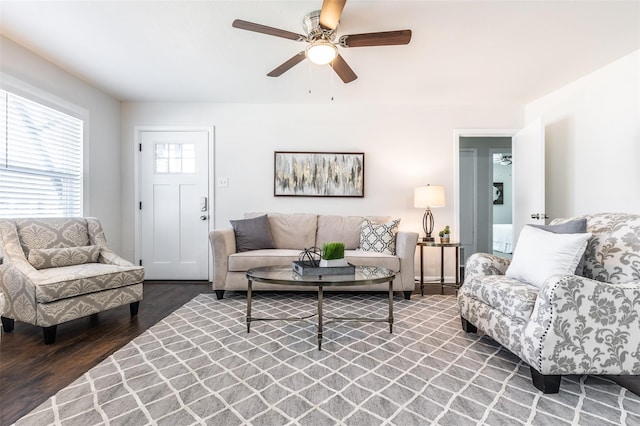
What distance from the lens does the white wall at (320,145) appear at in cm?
412

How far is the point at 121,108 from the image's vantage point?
4.14 metres

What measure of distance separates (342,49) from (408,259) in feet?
6.95

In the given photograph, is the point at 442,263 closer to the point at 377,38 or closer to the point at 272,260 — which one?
the point at 272,260

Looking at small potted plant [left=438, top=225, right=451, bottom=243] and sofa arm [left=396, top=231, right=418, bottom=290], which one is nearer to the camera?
sofa arm [left=396, top=231, right=418, bottom=290]

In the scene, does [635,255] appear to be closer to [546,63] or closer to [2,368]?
[546,63]

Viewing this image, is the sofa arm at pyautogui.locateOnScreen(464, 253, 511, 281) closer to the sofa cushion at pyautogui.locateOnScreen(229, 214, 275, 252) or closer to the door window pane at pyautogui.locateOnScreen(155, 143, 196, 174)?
the sofa cushion at pyautogui.locateOnScreen(229, 214, 275, 252)

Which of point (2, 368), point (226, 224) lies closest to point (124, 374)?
point (2, 368)

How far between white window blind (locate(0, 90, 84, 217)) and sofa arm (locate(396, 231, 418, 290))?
3526mm

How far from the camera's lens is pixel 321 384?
1623mm

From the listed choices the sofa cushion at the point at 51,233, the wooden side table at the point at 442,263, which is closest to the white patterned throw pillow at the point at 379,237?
the wooden side table at the point at 442,263

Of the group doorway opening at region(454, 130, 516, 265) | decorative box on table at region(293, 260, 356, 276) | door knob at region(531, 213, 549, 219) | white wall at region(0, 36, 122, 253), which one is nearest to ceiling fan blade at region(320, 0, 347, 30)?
decorative box on table at region(293, 260, 356, 276)

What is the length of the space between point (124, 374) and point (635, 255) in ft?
9.56

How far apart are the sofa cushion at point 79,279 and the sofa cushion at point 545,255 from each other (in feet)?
9.62

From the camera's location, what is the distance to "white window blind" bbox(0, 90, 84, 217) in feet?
8.60
